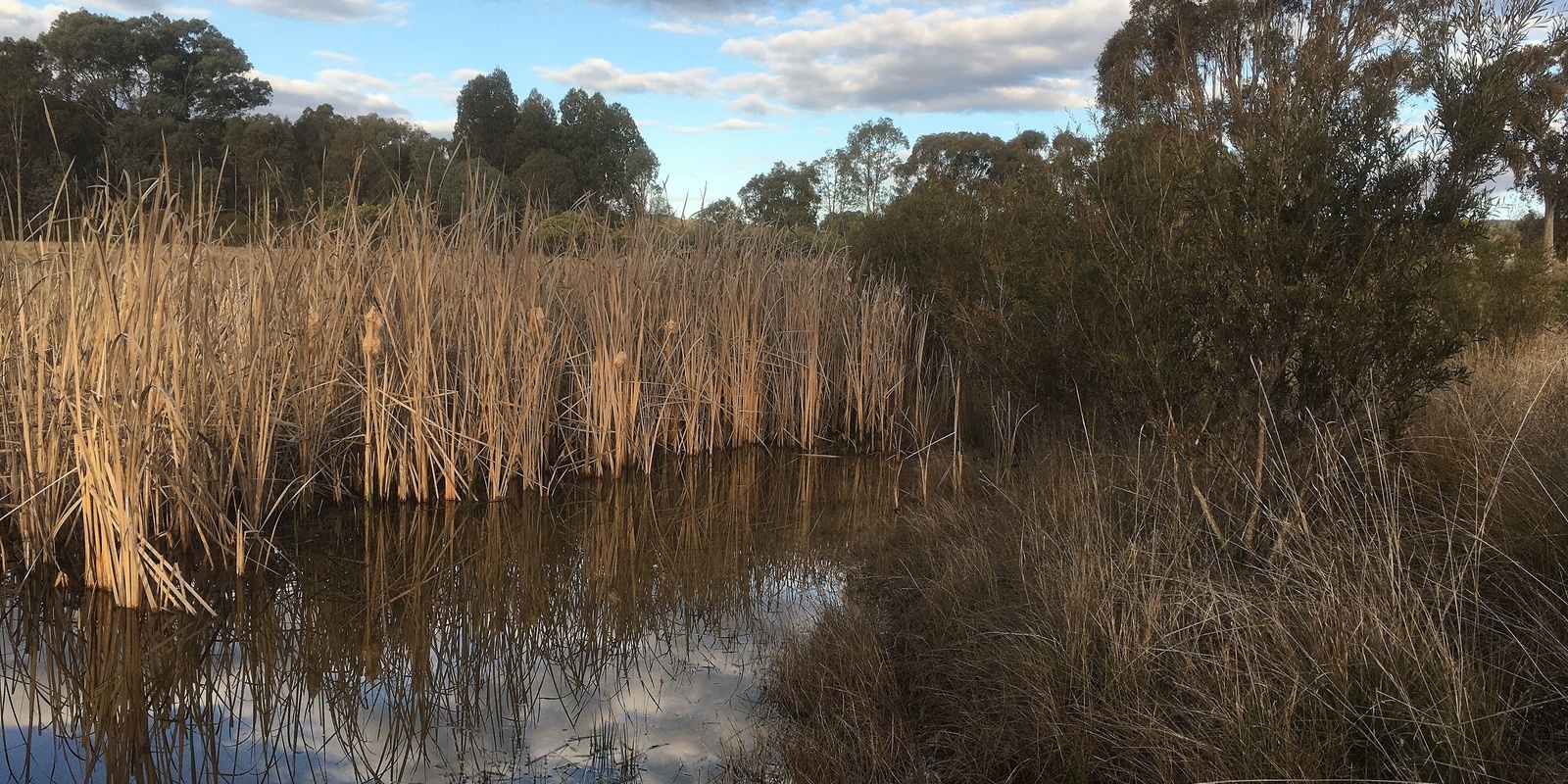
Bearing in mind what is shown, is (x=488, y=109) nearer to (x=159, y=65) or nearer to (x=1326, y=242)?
(x=159, y=65)

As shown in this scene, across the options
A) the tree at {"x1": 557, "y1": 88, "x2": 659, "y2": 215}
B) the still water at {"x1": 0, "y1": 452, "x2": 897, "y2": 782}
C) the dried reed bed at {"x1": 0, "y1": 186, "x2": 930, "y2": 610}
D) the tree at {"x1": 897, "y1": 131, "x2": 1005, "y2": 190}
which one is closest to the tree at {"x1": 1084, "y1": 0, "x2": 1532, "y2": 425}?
the still water at {"x1": 0, "y1": 452, "x2": 897, "y2": 782}

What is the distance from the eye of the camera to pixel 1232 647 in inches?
103

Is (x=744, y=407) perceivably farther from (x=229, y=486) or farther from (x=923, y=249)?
(x=229, y=486)

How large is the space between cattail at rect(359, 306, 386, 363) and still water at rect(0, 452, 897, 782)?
93 cm

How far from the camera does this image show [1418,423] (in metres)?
4.50

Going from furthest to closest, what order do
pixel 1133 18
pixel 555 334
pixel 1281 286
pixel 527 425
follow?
pixel 1133 18, pixel 555 334, pixel 527 425, pixel 1281 286

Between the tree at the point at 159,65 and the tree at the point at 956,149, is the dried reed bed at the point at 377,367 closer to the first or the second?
the tree at the point at 956,149

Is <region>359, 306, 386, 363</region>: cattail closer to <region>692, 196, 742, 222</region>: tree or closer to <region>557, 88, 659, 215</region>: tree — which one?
<region>692, 196, 742, 222</region>: tree

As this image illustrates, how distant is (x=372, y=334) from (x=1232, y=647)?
167 inches

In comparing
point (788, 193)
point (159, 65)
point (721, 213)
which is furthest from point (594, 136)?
point (721, 213)

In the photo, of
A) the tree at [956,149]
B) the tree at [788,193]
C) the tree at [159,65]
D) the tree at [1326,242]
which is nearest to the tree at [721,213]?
the tree at [788,193]

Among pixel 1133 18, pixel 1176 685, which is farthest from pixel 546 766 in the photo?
pixel 1133 18

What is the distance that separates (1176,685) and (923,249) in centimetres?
718

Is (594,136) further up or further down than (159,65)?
further down
